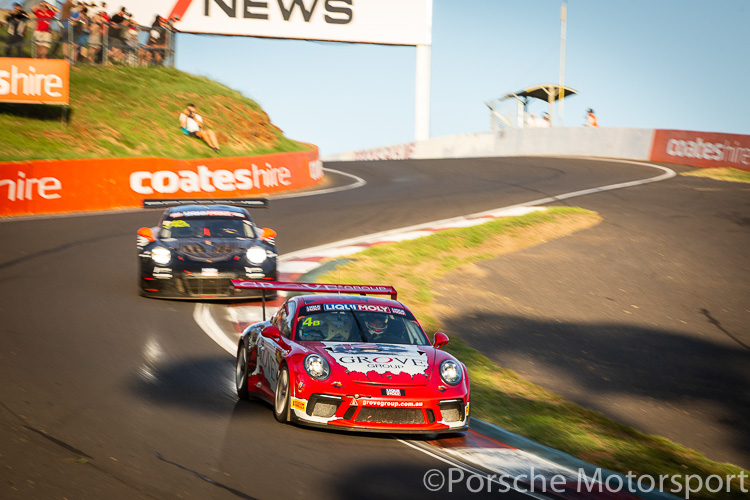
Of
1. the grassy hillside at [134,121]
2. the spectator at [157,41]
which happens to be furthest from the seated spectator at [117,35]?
the spectator at [157,41]

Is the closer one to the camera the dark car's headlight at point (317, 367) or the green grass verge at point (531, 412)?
the dark car's headlight at point (317, 367)

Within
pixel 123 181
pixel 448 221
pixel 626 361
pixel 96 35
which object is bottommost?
pixel 626 361

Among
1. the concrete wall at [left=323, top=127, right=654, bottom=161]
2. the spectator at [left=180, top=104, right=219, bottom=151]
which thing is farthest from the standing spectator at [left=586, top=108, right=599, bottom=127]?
the spectator at [left=180, top=104, right=219, bottom=151]

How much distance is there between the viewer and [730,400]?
11.6m

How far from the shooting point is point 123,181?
24.7 m

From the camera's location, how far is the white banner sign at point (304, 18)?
48.9 meters

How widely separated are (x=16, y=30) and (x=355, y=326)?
84.1 feet

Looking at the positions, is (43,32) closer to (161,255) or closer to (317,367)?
(161,255)

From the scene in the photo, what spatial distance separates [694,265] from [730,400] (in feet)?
27.3

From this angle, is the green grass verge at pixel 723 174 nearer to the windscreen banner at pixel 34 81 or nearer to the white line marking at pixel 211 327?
the windscreen banner at pixel 34 81

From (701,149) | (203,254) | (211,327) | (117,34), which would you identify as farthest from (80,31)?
(701,149)

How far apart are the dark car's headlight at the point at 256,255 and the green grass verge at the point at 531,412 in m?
1.37

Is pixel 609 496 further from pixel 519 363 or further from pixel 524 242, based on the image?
pixel 524 242

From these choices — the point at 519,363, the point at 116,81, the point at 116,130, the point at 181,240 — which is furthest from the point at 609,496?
the point at 116,81
